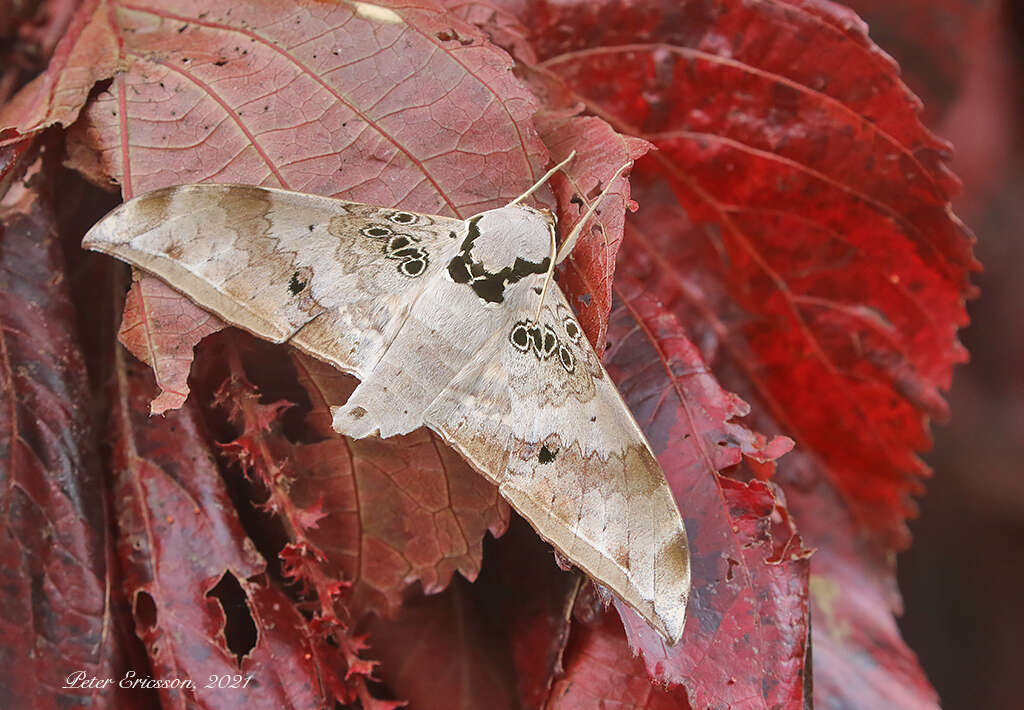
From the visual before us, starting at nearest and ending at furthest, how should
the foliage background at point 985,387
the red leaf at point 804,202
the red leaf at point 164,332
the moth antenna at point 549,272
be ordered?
the red leaf at point 164,332
the moth antenna at point 549,272
the red leaf at point 804,202
the foliage background at point 985,387

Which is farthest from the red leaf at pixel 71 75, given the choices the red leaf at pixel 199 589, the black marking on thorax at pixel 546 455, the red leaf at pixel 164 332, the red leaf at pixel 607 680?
the red leaf at pixel 607 680

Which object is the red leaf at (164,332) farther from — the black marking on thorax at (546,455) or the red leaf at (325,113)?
the black marking on thorax at (546,455)

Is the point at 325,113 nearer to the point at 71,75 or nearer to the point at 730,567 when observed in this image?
the point at 71,75

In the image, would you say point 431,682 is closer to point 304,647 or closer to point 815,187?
point 304,647

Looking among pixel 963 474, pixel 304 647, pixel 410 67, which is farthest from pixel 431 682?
pixel 963 474

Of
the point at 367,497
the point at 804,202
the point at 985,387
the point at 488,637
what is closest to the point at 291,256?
the point at 367,497

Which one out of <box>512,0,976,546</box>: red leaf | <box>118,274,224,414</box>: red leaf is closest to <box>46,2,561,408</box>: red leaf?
<box>118,274,224,414</box>: red leaf
